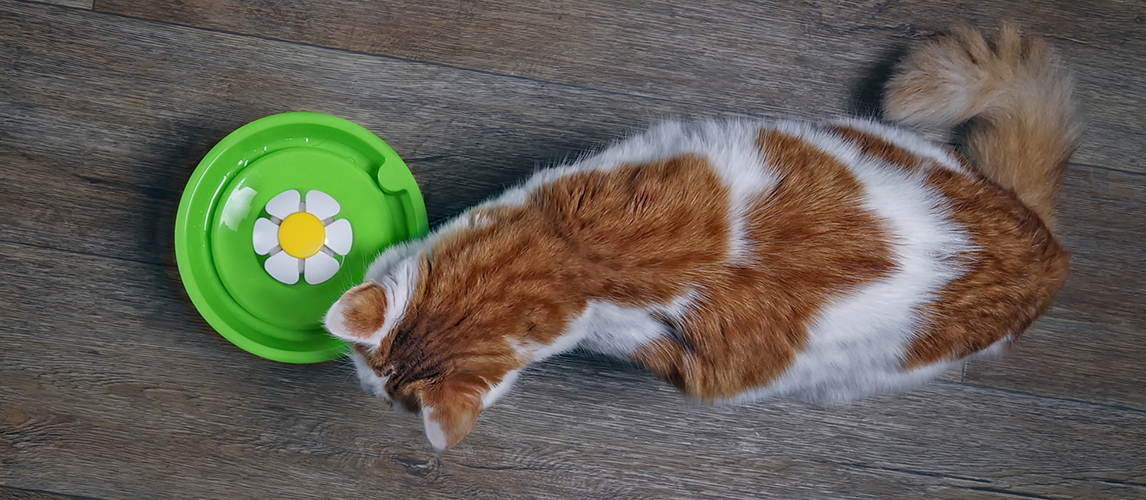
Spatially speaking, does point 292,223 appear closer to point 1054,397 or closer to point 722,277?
point 722,277

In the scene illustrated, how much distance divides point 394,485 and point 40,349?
29.0 inches

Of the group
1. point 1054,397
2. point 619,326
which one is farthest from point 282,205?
point 1054,397

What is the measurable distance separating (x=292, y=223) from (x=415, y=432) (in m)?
0.47

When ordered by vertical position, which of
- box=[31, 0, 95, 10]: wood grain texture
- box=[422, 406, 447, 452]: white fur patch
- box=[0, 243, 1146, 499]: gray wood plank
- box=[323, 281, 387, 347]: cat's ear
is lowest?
box=[0, 243, 1146, 499]: gray wood plank

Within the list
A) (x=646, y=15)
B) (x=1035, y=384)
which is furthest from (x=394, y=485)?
(x=1035, y=384)

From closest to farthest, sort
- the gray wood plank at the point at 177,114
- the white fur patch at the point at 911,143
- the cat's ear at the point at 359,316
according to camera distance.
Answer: the cat's ear at the point at 359,316 → the white fur patch at the point at 911,143 → the gray wood plank at the point at 177,114

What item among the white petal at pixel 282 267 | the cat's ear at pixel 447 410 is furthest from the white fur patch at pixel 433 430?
the white petal at pixel 282 267

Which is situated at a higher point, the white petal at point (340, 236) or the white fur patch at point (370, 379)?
the white petal at point (340, 236)

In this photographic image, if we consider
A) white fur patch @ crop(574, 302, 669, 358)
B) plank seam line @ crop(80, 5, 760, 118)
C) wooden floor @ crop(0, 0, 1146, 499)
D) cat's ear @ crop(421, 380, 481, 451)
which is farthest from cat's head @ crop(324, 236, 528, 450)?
plank seam line @ crop(80, 5, 760, 118)

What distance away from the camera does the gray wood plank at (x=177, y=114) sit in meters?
1.28

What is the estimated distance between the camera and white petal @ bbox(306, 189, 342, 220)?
1.22m

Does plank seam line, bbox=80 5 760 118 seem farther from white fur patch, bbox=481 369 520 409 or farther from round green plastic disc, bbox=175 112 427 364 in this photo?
white fur patch, bbox=481 369 520 409

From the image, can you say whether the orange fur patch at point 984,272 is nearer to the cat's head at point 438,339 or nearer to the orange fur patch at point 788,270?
the orange fur patch at point 788,270

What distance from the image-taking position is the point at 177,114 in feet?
4.23
